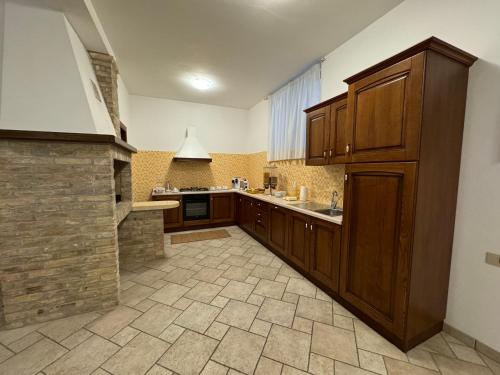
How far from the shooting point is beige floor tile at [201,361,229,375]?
139cm

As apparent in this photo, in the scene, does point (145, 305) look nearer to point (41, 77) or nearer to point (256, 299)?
point (256, 299)

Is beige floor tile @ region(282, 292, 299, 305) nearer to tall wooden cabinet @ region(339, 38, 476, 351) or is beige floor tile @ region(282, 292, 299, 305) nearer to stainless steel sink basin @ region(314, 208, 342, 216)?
tall wooden cabinet @ region(339, 38, 476, 351)

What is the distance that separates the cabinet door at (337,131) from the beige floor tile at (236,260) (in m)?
1.87

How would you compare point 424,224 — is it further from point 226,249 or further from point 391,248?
point 226,249

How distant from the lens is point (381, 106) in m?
1.63

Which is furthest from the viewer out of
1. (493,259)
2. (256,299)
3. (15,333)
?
(256,299)

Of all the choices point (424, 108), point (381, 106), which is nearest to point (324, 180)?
point (381, 106)

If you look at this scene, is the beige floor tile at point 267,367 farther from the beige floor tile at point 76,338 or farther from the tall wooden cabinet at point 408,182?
the beige floor tile at point 76,338

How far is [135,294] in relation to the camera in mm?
2266

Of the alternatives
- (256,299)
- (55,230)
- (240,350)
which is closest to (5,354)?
(55,230)

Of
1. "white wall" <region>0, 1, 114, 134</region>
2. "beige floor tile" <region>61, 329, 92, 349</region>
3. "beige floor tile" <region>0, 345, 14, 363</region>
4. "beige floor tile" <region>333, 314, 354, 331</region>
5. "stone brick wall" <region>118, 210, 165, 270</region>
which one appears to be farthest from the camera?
"stone brick wall" <region>118, 210, 165, 270</region>

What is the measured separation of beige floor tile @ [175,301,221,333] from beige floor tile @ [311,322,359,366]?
90cm

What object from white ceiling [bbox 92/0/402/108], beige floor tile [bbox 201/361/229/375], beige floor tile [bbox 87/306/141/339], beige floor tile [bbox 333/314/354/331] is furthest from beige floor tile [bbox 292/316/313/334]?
white ceiling [bbox 92/0/402/108]

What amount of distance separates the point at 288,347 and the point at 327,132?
2.23m
